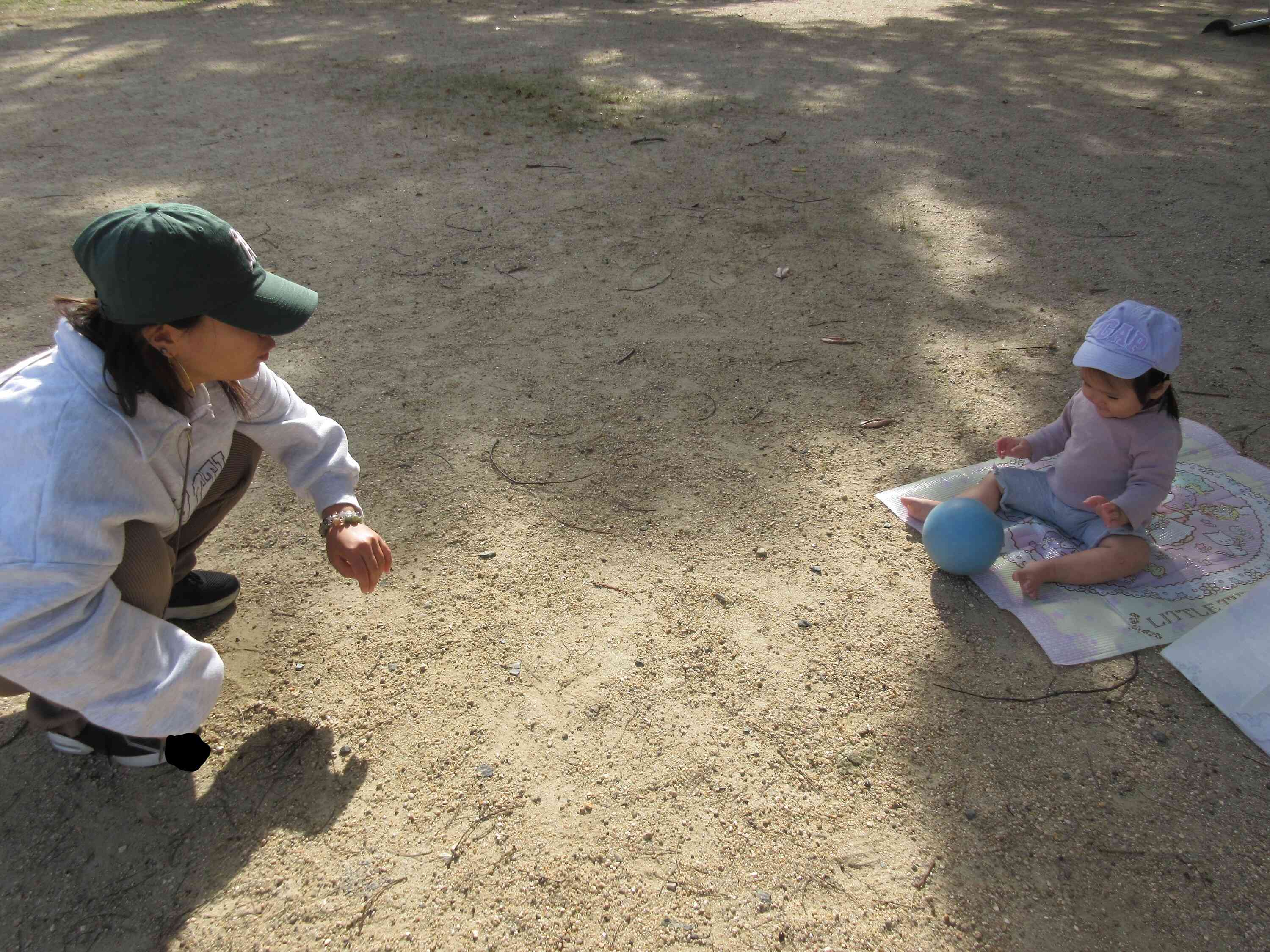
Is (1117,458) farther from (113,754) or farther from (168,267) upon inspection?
(113,754)

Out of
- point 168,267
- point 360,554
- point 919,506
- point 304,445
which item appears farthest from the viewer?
point 919,506

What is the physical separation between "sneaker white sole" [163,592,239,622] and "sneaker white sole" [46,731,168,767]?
15.2 inches

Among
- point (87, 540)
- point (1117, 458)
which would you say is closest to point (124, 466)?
point (87, 540)

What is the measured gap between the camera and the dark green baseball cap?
5.02ft

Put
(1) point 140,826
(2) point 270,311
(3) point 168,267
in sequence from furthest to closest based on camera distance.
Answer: (1) point 140,826 < (2) point 270,311 < (3) point 168,267

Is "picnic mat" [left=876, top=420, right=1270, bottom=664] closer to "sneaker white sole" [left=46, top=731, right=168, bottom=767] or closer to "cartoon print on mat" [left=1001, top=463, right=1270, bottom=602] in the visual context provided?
"cartoon print on mat" [left=1001, top=463, right=1270, bottom=602]

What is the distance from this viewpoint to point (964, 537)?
7.83 feet

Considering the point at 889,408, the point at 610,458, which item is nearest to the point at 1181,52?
the point at 889,408

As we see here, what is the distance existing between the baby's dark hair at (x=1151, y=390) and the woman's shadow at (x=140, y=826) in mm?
2175

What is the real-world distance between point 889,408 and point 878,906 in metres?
1.87

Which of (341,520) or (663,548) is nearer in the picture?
(341,520)

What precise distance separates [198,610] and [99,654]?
771mm

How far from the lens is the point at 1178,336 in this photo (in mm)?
2297

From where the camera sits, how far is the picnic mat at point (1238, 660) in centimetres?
205
